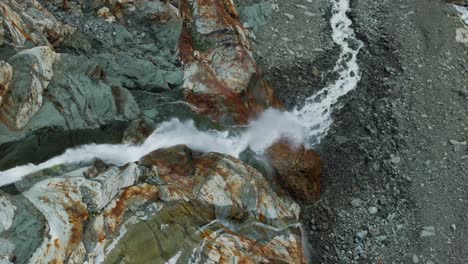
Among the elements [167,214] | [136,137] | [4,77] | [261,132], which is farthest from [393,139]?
[4,77]

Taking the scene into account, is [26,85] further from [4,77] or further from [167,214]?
[167,214]

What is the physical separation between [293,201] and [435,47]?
47.4 feet

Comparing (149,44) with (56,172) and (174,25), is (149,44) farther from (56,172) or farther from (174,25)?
(56,172)

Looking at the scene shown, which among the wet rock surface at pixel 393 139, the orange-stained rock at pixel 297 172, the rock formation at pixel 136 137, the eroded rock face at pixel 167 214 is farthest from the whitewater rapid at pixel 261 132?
the eroded rock face at pixel 167 214

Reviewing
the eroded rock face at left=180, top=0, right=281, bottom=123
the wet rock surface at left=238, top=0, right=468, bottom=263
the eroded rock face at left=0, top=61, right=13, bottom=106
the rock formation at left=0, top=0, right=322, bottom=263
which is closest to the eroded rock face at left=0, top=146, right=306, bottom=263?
the rock formation at left=0, top=0, right=322, bottom=263

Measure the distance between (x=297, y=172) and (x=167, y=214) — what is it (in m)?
8.10

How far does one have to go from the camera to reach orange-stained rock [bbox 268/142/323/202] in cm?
2197

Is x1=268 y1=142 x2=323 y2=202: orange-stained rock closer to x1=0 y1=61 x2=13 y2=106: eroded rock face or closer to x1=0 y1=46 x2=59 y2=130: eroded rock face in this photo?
x1=0 y1=46 x2=59 y2=130: eroded rock face

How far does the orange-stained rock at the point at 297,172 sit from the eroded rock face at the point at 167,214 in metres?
1.65

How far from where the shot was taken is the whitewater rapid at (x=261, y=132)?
18.0 metres

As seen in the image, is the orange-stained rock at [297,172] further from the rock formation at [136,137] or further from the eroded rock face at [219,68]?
the eroded rock face at [219,68]

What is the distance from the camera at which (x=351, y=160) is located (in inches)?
918

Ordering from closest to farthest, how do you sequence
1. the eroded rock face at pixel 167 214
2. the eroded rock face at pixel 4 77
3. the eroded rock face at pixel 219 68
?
the eroded rock face at pixel 167 214, the eroded rock face at pixel 4 77, the eroded rock face at pixel 219 68

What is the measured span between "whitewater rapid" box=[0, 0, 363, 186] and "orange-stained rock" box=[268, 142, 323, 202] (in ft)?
2.70
